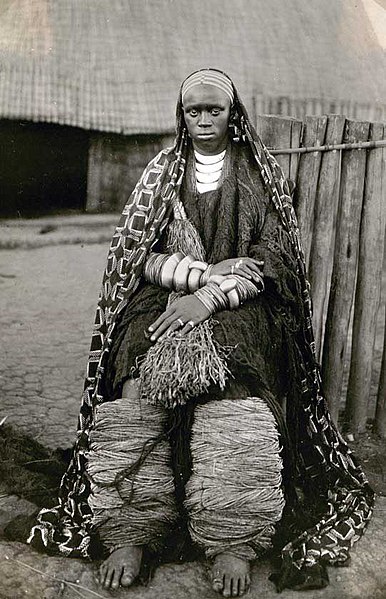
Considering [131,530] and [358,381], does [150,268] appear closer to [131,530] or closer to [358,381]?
[131,530]

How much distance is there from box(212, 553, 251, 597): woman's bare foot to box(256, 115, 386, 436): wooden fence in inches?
44.1

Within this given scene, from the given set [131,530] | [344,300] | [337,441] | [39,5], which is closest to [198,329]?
[131,530]

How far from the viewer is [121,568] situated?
229 cm

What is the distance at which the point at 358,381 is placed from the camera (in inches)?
131

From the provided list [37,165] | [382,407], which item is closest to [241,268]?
[37,165]

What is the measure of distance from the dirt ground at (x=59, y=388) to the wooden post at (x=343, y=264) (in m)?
0.34

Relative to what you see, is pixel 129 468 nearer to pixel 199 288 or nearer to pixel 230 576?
pixel 230 576

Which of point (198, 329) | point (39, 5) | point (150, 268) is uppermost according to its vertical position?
point (39, 5)

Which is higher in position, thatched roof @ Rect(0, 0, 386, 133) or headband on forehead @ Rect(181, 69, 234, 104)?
thatched roof @ Rect(0, 0, 386, 133)

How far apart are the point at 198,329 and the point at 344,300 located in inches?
42.7

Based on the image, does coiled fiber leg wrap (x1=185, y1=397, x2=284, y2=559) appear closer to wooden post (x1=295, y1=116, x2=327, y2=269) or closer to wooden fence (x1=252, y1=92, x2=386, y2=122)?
wooden post (x1=295, y1=116, x2=327, y2=269)

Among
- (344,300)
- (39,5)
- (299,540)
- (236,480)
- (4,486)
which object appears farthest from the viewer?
(344,300)

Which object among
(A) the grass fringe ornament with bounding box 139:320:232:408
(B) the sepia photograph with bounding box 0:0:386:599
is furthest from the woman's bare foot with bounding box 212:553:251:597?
(A) the grass fringe ornament with bounding box 139:320:232:408

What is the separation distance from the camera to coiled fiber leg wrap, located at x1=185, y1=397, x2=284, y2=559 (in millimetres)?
2207
